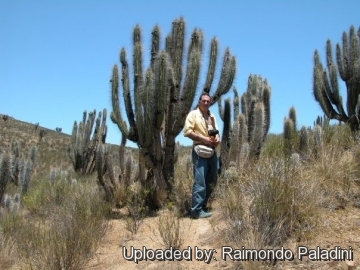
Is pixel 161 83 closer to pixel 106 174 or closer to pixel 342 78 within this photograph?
pixel 106 174

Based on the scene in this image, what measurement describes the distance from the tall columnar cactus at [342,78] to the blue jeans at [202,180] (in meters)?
5.92

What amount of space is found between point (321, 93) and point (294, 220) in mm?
7486

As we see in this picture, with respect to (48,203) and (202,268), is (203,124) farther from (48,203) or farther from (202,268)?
(48,203)

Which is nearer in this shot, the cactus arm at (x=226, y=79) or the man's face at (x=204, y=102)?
the man's face at (x=204, y=102)

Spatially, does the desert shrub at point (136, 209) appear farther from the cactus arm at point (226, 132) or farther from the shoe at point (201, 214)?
the cactus arm at point (226, 132)

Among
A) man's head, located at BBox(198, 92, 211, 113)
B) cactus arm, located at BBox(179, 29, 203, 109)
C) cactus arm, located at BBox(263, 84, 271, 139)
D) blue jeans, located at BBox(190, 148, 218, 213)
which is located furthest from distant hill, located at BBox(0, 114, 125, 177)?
man's head, located at BBox(198, 92, 211, 113)

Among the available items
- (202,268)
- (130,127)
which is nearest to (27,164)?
(130,127)

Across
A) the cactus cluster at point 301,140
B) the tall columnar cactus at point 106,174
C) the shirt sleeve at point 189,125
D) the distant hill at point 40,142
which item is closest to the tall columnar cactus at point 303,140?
the cactus cluster at point 301,140

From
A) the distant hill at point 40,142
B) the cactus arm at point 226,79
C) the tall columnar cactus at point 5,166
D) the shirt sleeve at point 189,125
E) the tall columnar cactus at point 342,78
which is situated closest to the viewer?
the shirt sleeve at point 189,125

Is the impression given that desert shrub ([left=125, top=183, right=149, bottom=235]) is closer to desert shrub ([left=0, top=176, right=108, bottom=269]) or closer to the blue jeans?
desert shrub ([left=0, top=176, right=108, bottom=269])

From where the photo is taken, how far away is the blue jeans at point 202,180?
5738 millimetres

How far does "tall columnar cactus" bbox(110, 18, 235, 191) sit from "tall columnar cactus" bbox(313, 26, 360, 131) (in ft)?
15.0

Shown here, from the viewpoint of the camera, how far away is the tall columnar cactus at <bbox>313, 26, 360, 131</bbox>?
10688 mm

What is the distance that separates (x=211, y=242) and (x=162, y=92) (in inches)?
107
